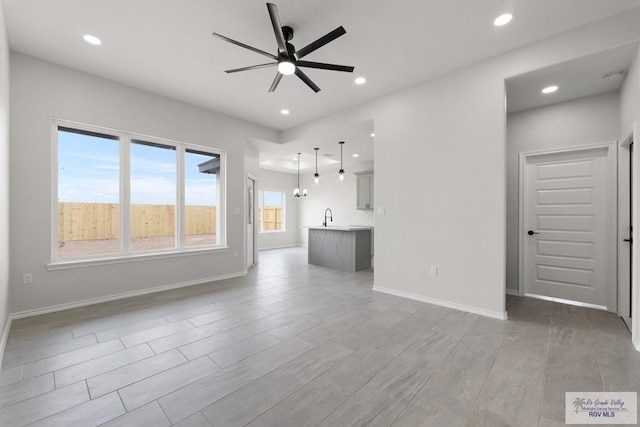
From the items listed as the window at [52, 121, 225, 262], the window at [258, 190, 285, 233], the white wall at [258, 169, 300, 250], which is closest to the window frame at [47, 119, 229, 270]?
the window at [52, 121, 225, 262]

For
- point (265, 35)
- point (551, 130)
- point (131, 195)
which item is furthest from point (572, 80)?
point (131, 195)

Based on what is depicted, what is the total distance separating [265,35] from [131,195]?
3.04 meters

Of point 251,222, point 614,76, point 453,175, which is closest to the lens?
point 614,76

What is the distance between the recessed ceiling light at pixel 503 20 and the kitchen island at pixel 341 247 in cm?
397

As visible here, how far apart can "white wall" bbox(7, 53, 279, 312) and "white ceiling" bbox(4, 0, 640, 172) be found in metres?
0.24

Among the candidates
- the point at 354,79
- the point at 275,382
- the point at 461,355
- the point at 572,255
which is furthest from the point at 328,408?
the point at 572,255

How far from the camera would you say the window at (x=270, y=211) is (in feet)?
30.8

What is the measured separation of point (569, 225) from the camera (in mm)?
3711

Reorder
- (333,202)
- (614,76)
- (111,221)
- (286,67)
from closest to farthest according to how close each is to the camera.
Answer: (286,67) → (614,76) → (111,221) → (333,202)

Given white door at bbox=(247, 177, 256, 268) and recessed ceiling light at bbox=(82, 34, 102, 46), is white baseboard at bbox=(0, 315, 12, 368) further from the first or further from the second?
white door at bbox=(247, 177, 256, 268)

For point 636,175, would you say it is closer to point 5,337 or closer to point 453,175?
point 453,175

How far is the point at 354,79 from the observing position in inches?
144

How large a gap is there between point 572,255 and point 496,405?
3145 mm

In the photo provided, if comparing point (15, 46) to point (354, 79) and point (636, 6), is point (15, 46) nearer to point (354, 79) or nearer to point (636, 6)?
point (354, 79)
